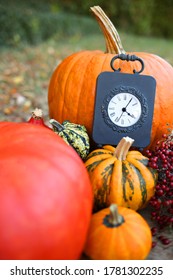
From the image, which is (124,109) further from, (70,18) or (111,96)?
(70,18)

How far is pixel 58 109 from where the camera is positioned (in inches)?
84.5

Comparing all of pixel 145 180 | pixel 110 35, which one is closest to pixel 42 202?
pixel 145 180

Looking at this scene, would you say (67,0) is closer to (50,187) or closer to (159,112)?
(159,112)

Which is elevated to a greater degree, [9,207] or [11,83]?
[9,207]

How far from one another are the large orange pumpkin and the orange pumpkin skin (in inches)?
30.0

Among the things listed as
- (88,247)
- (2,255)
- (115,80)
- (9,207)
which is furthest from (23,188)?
(115,80)

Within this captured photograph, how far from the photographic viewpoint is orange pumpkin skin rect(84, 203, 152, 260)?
128cm

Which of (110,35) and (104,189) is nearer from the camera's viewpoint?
(104,189)

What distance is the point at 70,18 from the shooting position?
9.02 m

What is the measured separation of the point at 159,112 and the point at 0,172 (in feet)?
3.28

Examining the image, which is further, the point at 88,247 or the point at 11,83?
the point at 11,83

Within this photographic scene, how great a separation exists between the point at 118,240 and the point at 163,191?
0.42m

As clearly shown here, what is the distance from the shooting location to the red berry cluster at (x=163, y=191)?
5.27 ft

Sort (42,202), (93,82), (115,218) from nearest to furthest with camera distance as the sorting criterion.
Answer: (42,202) → (115,218) → (93,82)
